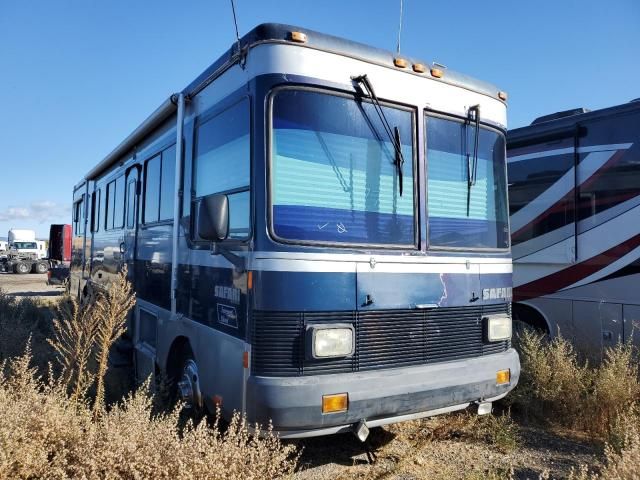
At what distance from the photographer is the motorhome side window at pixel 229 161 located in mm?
3355

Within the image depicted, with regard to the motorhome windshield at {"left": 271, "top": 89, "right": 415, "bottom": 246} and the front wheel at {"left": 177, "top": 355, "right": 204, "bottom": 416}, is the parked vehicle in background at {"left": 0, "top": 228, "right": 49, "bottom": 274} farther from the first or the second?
the motorhome windshield at {"left": 271, "top": 89, "right": 415, "bottom": 246}

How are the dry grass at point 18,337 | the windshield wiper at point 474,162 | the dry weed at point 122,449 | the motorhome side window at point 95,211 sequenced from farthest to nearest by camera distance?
the motorhome side window at point 95,211 < the dry grass at point 18,337 < the windshield wiper at point 474,162 < the dry weed at point 122,449

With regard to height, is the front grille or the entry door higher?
the entry door

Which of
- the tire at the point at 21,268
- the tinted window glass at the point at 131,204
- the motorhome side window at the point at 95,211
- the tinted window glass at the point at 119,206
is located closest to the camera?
the tinted window glass at the point at 131,204

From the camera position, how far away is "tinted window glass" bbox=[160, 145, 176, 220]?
183 inches

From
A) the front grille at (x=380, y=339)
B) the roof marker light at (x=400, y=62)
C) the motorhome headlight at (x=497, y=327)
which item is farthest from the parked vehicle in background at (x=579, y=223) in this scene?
the roof marker light at (x=400, y=62)

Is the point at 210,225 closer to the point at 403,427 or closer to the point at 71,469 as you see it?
the point at 71,469

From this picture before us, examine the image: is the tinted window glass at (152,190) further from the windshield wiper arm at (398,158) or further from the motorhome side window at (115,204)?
the windshield wiper arm at (398,158)

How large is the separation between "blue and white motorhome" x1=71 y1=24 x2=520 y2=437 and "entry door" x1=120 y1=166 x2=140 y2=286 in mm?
1633

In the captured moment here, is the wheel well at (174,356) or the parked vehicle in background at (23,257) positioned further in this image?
the parked vehicle in background at (23,257)

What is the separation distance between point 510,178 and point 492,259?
3.18 metres

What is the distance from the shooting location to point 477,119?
3.97 m

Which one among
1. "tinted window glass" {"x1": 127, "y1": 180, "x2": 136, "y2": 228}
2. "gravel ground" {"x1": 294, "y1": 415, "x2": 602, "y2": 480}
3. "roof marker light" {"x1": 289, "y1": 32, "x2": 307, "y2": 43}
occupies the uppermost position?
"roof marker light" {"x1": 289, "y1": 32, "x2": 307, "y2": 43}

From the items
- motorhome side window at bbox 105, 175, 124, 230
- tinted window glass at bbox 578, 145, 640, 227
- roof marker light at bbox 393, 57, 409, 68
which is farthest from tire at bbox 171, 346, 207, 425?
tinted window glass at bbox 578, 145, 640, 227
